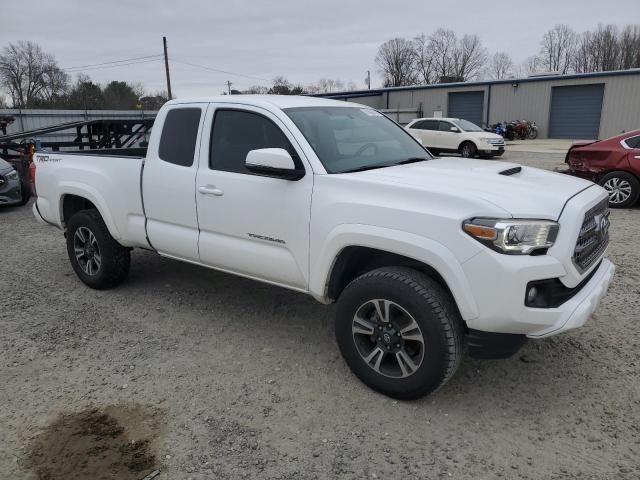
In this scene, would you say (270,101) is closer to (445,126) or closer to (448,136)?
(448,136)

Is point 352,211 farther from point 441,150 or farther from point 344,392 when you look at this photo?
point 441,150

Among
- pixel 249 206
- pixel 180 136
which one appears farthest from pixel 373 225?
pixel 180 136

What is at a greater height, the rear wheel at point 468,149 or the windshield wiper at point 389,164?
the windshield wiper at point 389,164

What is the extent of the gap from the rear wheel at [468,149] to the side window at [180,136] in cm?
1655

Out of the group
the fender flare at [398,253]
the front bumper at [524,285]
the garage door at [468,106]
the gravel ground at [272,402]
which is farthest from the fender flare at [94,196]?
the garage door at [468,106]

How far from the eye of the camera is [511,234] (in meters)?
2.84

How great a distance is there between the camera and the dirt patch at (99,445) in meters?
2.80

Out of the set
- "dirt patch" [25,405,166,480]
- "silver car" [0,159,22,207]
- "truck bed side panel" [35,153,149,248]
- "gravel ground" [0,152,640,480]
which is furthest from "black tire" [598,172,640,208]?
"silver car" [0,159,22,207]

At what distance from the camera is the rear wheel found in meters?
19.6

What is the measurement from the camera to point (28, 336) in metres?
4.44

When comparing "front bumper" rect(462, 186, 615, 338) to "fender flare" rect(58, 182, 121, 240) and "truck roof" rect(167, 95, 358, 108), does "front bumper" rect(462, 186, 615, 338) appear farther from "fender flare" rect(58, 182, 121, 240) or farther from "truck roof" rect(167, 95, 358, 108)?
"fender flare" rect(58, 182, 121, 240)

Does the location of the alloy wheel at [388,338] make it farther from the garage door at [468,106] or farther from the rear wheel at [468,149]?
the garage door at [468,106]

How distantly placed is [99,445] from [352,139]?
8.72 ft

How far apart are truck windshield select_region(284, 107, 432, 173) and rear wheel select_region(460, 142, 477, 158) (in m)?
15.9
